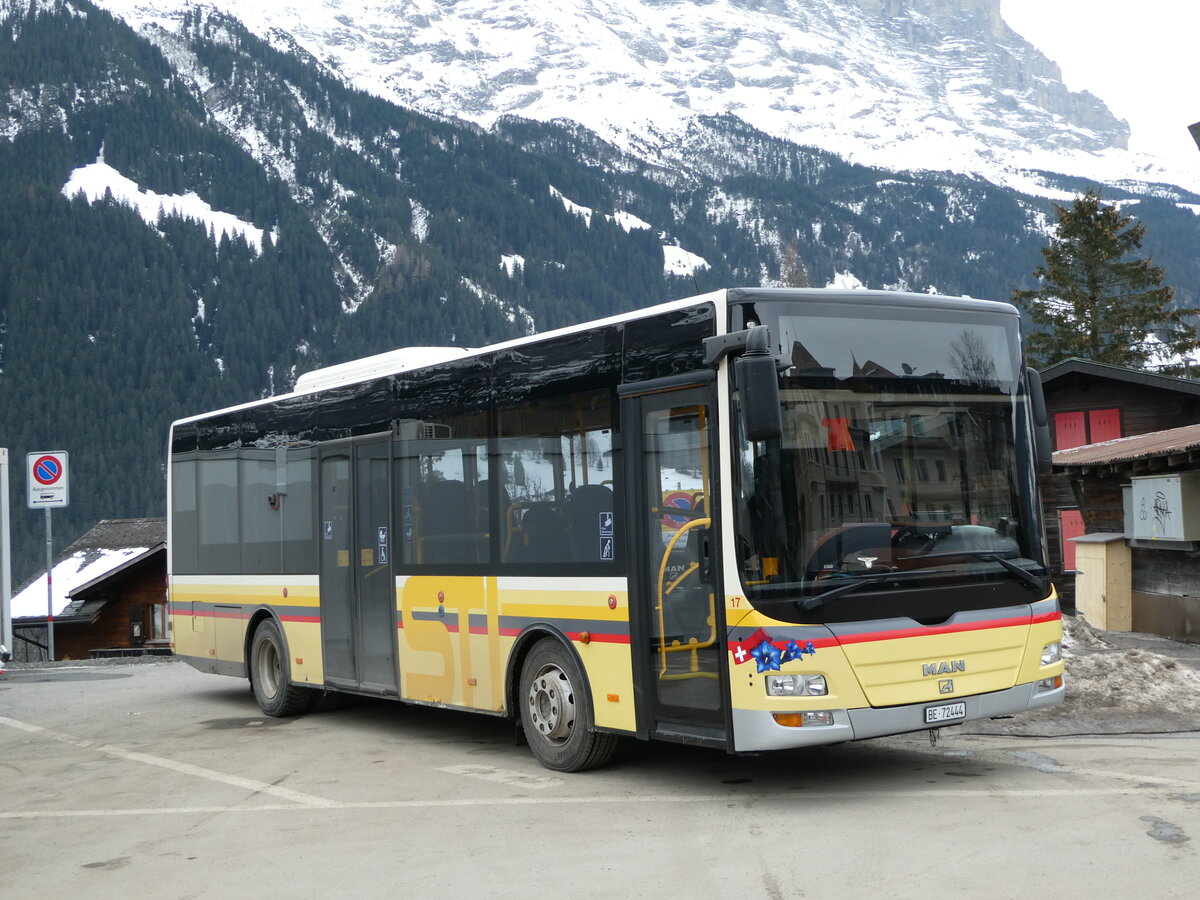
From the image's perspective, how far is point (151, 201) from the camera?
168750 millimetres

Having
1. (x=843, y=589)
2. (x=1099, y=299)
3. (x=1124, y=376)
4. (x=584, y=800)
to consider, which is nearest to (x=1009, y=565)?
(x=843, y=589)

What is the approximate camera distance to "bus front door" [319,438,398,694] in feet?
38.4

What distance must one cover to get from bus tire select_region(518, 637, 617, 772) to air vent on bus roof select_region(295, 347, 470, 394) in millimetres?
2502

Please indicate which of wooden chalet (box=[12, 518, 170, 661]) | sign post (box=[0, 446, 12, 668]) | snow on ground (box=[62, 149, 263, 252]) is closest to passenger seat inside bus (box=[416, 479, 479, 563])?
sign post (box=[0, 446, 12, 668])

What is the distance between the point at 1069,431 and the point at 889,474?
25361 millimetres

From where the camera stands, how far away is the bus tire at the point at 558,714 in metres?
9.51

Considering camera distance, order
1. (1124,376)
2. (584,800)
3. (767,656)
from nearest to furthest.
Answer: (767,656), (584,800), (1124,376)

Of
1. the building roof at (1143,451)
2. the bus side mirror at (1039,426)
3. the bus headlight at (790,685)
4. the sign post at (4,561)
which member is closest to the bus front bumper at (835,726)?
the bus headlight at (790,685)

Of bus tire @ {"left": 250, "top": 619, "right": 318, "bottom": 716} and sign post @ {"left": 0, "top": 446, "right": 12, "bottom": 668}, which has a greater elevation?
sign post @ {"left": 0, "top": 446, "right": 12, "bottom": 668}

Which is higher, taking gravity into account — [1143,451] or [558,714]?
[1143,451]

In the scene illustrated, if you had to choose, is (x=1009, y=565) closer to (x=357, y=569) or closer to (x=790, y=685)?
(x=790, y=685)

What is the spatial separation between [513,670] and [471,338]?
14746 cm

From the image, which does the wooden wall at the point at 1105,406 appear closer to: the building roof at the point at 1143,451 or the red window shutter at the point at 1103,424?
the red window shutter at the point at 1103,424

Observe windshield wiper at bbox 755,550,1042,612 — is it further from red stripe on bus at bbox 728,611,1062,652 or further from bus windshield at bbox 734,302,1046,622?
red stripe on bus at bbox 728,611,1062,652
